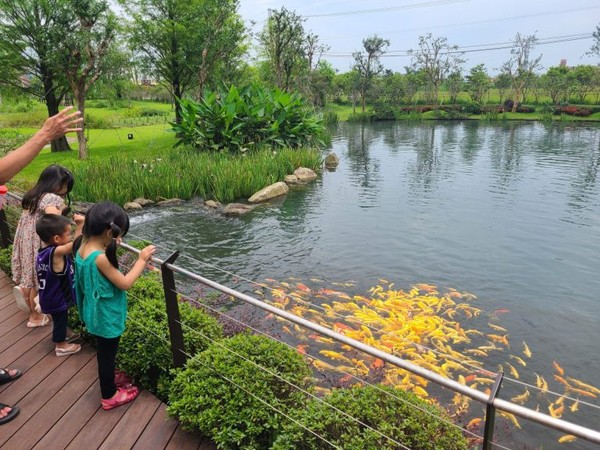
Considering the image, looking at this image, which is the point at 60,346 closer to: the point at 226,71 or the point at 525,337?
the point at 525,337

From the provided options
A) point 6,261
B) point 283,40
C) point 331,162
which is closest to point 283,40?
point 283,40

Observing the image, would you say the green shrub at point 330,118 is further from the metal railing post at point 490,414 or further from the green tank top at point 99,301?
the metal railing post at point 490,414

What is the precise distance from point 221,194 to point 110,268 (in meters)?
9.78

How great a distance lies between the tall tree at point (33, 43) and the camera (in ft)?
47.9

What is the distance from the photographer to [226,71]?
27.9 metres

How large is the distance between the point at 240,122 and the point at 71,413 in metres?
14.6

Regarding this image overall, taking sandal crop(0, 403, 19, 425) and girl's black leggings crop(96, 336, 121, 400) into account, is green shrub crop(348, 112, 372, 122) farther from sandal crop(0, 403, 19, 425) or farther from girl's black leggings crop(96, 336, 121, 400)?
sandal crop(0, 403, 19, 425)

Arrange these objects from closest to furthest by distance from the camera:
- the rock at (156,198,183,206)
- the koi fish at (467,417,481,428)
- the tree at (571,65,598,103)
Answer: the koi fish at (467,417,481,428), the rock at (156,198,183,206), the tree at (571,65,598,103)

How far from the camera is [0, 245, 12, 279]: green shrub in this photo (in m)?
5.12

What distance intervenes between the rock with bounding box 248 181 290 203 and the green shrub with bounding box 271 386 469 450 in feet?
33.2

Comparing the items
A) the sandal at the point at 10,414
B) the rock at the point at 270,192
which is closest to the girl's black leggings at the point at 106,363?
the sandal at the point at 10,414

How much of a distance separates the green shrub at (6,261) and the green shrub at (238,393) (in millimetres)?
3548

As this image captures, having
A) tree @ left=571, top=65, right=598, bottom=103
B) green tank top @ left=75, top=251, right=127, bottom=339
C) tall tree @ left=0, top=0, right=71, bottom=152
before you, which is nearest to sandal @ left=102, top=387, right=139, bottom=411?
green tank top @ left=75, top=251, right=127, bottom=339

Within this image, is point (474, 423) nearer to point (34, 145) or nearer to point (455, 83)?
point (34, 145)
